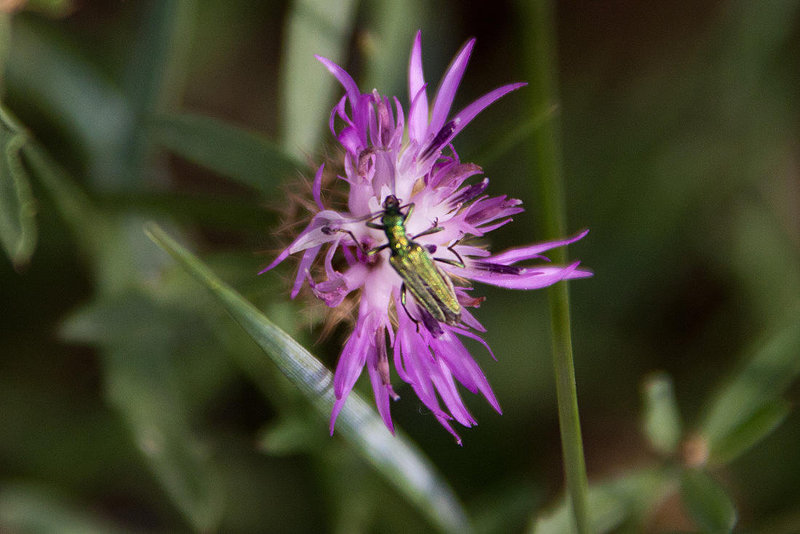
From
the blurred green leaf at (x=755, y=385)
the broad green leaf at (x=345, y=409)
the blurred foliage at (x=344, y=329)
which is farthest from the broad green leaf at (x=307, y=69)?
the blurred green leaf at (x=755, y=385)

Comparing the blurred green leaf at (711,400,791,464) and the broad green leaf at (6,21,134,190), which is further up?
the broad green leaf at (6,21,134,190)

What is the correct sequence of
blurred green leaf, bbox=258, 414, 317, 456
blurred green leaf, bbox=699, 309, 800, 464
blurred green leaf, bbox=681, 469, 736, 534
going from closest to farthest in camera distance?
blurred green leaf, bbox=681, 469, 736, 534
blurred green leaf, bbox=258, 414, 317, 456
blurred green leaf, bbox=699, 309, 800, 464

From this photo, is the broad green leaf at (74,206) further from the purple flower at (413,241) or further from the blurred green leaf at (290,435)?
the purple flower at (413,241)

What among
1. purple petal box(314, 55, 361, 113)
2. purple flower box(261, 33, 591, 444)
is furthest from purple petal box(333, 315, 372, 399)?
purple petal box(314, 55, 361, 113)

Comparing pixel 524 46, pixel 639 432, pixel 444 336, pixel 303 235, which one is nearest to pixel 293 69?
pixel 524 46

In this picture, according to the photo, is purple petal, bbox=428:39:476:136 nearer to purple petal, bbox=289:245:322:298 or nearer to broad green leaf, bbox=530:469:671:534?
purple petal, bbox=289:245:322:298

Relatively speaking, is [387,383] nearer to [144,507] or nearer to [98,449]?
[98,449]
